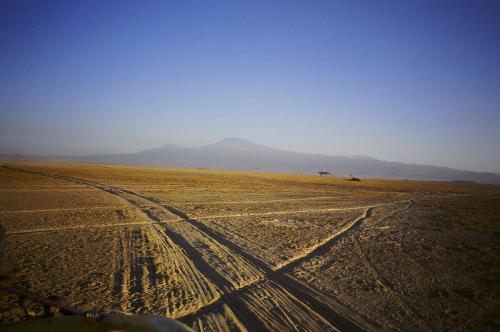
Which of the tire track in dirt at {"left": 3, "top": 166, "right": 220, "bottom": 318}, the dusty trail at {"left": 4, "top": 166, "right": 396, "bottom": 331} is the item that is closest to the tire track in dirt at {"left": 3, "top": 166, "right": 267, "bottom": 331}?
the dusty trail at {"left": 4, "top": 166, "right": 396, "bottom": 331}

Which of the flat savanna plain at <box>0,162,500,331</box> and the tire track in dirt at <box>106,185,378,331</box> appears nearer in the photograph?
the tire track in dirt at <box>106,185,378,331</box>

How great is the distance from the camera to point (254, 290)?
434 centimetres

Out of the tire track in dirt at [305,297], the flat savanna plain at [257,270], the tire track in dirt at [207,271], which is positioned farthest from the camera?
the flat savanna plain at [257,270]

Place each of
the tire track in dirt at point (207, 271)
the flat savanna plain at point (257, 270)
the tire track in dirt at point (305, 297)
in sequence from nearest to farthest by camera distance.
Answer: the tire track in dirt at point (207, 271) → the tire track in dirt at point (305, 297) → the flat savanna plain at point (257, 270)

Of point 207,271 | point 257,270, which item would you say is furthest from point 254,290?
point 207,271

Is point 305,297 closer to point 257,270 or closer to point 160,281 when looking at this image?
point 257,270

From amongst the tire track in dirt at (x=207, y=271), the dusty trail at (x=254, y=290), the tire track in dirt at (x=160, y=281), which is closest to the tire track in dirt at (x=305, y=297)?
the dusty trail at (x=254, y=290)

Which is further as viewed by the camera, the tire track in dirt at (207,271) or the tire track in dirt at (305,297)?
the tire track in dirt at (305,297)

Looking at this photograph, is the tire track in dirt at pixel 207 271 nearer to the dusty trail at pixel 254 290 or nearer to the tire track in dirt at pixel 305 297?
the dusty trail at pixel 254 290

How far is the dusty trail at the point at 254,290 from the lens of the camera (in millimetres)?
3580

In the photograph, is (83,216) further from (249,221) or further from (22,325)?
(22,325)

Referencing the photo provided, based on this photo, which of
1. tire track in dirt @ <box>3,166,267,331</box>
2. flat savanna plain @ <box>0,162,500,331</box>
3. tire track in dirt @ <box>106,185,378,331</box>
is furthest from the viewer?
flat savanna plain @ <box>0,162,500,331</box>

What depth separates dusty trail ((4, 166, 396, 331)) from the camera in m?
3.58

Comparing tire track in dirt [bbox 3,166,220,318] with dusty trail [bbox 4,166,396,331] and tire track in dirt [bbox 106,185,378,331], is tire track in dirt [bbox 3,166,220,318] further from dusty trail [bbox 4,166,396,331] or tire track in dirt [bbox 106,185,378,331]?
tire track in dirt [bbox 106,185,378,331]
